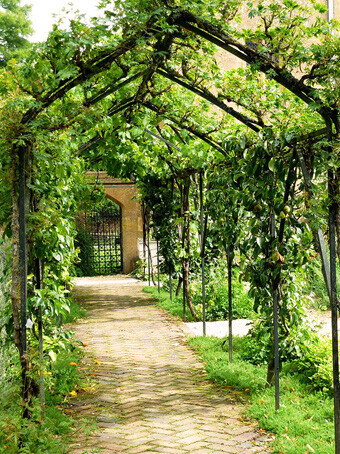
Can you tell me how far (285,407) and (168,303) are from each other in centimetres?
640

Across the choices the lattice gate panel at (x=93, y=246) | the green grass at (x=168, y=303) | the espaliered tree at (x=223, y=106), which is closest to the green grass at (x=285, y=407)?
the espaliered tree at (x=223, y=106)

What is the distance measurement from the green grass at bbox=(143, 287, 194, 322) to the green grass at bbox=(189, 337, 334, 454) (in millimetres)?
3262

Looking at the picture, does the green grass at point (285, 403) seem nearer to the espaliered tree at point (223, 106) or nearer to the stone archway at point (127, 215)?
the espaliered tree at point (223, 106)

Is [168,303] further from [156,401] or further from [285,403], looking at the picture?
[285,403]

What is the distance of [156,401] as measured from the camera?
5168 mm

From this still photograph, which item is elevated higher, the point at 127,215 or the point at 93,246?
the point at 127,215

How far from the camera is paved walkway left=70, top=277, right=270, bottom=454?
4.15m

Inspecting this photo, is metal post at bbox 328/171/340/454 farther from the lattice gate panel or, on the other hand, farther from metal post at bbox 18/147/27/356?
the lattice gate panel

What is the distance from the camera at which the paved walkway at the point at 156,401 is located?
415cm

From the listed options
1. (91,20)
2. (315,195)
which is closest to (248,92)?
(91,20)

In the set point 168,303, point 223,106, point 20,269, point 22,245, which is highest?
point 223,106

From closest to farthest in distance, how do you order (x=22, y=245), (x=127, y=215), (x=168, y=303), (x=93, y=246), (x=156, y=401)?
(x=22, y=245)
(x=156, y=401)
(x=168, y=303)
(x=127, y=215)
(x=93, y=246)

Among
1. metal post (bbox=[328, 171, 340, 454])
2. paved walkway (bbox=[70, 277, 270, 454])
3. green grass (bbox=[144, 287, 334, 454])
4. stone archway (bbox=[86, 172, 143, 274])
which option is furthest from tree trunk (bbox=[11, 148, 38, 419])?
stone archway (bbox=[86, 172, 143, 274])

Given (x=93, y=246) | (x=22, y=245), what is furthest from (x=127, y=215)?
(x=22, y=245)
